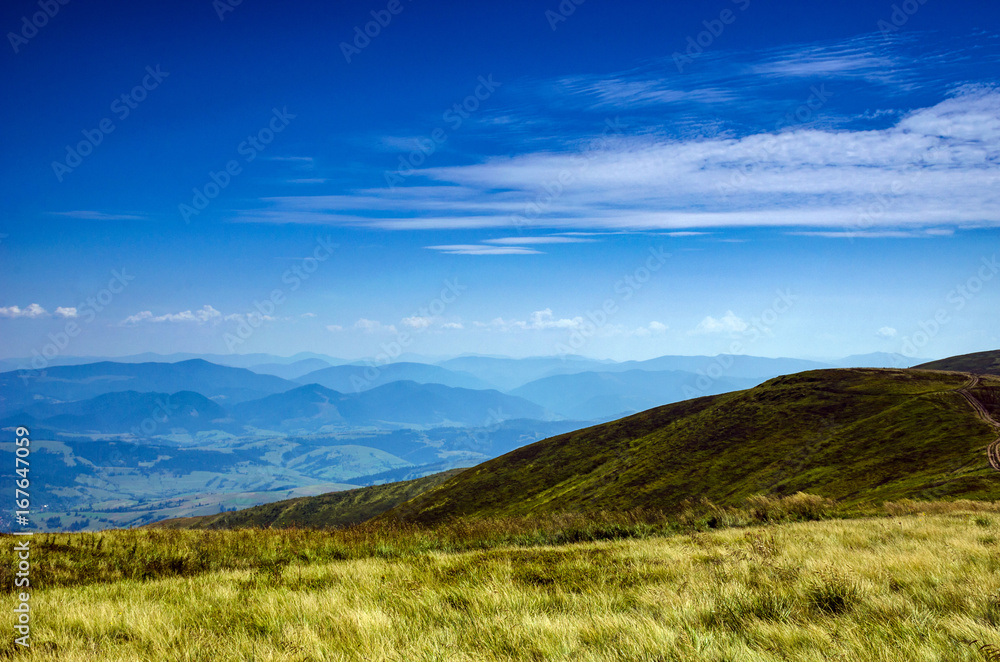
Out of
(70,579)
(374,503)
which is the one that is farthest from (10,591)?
(374,503)

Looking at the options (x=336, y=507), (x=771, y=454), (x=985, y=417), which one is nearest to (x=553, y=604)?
(x=985, y=417)

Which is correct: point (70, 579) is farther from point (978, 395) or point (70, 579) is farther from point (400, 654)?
point (978, 395)

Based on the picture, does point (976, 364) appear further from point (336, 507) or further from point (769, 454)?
point (336, 507)

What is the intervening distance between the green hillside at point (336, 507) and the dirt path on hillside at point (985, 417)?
279ft

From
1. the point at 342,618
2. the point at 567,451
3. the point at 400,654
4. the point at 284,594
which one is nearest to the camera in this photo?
the point at 400,654

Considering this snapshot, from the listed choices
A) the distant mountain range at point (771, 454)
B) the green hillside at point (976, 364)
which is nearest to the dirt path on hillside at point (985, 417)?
the distant mountain range at point (771, 454)

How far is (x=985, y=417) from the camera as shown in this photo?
1700 inches

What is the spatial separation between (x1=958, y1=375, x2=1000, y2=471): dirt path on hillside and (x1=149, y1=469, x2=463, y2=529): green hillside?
279 ft

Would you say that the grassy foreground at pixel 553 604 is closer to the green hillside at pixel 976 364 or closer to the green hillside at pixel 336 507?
the green hillside at pixel 336 507

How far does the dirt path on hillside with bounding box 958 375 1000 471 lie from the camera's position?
31192mm

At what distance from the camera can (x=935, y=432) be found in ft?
139

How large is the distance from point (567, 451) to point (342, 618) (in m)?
84.0

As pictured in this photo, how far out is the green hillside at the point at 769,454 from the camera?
119 ft

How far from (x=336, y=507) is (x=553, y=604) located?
12945 centimetres
